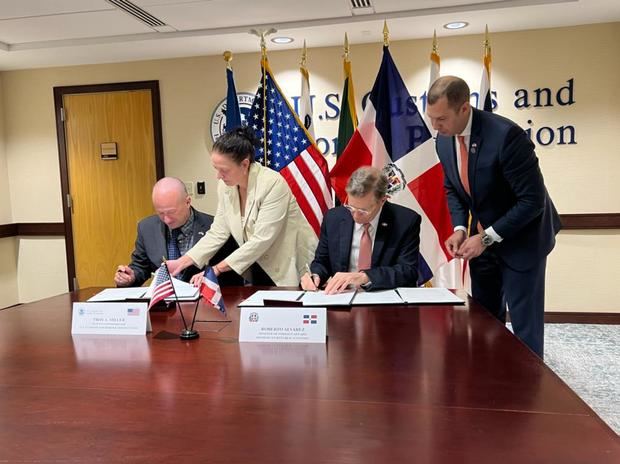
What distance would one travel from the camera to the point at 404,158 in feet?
10.3

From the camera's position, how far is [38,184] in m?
4.87

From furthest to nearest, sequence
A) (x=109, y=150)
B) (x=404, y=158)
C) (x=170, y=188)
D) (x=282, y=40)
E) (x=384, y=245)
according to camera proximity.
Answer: (x=109, y=150) < (x=282, y=40) < (x=404, y=158) < (x=170, y=188) < (x=384, y=245)

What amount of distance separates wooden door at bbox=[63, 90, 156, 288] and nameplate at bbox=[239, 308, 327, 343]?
3444mm

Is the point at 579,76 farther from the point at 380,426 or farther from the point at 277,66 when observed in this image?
the point at 380,426

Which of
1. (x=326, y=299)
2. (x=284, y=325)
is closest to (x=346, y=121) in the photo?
(x=326, y=299)

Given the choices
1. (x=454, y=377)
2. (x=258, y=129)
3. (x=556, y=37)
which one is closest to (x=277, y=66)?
(x=258, y=129)

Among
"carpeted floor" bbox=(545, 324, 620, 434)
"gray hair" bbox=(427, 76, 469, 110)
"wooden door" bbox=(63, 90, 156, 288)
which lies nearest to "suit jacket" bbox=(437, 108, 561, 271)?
"gray hair" bbox=(427, 76, 469, 110)

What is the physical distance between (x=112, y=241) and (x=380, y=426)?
4318 millimetres

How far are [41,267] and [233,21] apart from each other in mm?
3007

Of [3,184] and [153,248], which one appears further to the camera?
[3,184]

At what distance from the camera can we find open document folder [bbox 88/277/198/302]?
203 centimetres

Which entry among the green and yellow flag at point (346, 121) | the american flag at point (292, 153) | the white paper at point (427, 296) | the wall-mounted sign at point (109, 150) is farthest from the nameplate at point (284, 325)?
the wall-mounted sign at point (109, 150)

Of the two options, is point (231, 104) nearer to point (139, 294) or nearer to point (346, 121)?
point (346, 121)

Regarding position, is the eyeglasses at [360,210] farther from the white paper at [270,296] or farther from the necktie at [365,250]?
the white paper at [270,296]
